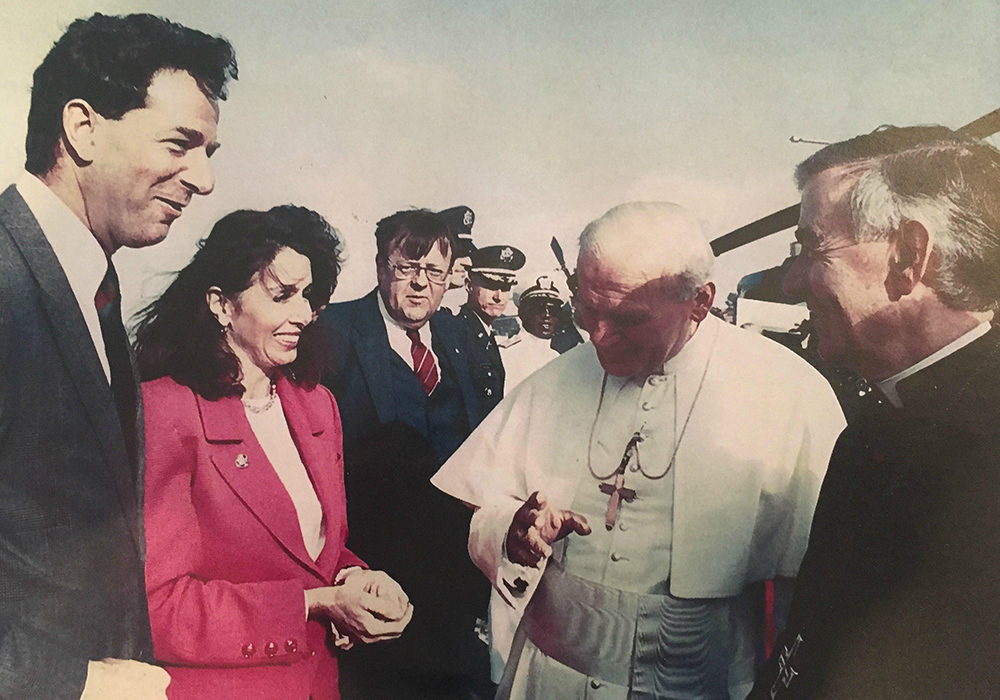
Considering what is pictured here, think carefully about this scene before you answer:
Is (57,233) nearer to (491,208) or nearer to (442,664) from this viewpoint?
(491,208)

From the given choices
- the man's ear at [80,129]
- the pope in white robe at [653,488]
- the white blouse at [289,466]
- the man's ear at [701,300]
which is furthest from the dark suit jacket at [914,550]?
the man's ear at [80,129]

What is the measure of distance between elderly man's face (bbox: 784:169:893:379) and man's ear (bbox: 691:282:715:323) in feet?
0.92

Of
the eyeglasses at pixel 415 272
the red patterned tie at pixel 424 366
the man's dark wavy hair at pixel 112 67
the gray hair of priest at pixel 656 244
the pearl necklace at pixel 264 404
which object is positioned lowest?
the pearl necklace at pixel 264 404

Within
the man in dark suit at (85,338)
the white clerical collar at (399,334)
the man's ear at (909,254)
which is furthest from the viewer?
the white clerical collar at (399,334)

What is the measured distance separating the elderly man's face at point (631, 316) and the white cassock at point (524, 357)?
0.17 m

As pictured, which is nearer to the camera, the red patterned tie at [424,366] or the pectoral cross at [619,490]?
the pectoral cross at [619,490]

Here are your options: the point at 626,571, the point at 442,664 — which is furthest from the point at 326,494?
the point at 626,571

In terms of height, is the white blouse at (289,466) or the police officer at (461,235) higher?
the police officer at (461,235)

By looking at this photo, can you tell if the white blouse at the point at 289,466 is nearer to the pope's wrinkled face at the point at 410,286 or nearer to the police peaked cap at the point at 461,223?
the pope's wrinkled face at the point at 410,286

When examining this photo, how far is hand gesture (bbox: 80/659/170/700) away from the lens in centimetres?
257

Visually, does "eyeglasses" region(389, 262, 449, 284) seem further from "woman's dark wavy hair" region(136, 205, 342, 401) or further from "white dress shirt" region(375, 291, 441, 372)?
"woman's dark wavy hair" region(136, 205, 342, 401)

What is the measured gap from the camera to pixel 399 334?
2.66 metres

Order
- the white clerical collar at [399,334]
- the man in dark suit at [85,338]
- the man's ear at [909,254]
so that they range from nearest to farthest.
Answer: the man's ear at [909,254], the man in dark suit at [85,338], the white clerical collar at [399,334]

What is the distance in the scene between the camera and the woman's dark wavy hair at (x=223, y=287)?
2.60 m
